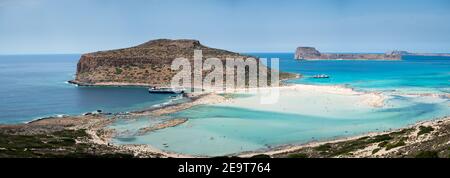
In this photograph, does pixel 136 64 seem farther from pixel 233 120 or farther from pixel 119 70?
pixel 233 120

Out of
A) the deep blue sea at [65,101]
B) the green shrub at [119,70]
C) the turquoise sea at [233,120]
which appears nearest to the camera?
the turquoise sea at [233,120]

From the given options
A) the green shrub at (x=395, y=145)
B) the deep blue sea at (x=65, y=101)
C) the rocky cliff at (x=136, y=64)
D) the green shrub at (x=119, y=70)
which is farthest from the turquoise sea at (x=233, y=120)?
the green shrub at (x=119, y=70)

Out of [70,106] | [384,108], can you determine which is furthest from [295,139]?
[70,106]

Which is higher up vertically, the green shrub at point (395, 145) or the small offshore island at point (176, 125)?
the green shrub at point (395, 145)

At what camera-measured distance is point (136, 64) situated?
12250cm

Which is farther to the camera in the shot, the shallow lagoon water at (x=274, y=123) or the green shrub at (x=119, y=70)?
the green shrub at (x=119, y=70)

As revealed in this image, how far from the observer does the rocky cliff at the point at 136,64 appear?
116312 millimetres

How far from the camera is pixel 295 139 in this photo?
141 feet

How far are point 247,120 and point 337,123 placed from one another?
416 inches

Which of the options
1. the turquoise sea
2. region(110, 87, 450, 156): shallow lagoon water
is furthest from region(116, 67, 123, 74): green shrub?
region(110, 87, 450, 156): shallow lagoon water

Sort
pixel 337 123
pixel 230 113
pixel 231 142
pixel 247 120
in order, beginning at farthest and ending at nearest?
pixel 230 113, pixel 247 120, pixel 337 123, pixel 231 142

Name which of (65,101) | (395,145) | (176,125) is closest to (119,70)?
(65,101)

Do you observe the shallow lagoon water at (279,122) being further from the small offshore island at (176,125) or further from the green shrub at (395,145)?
the green shrub at (395,145)
